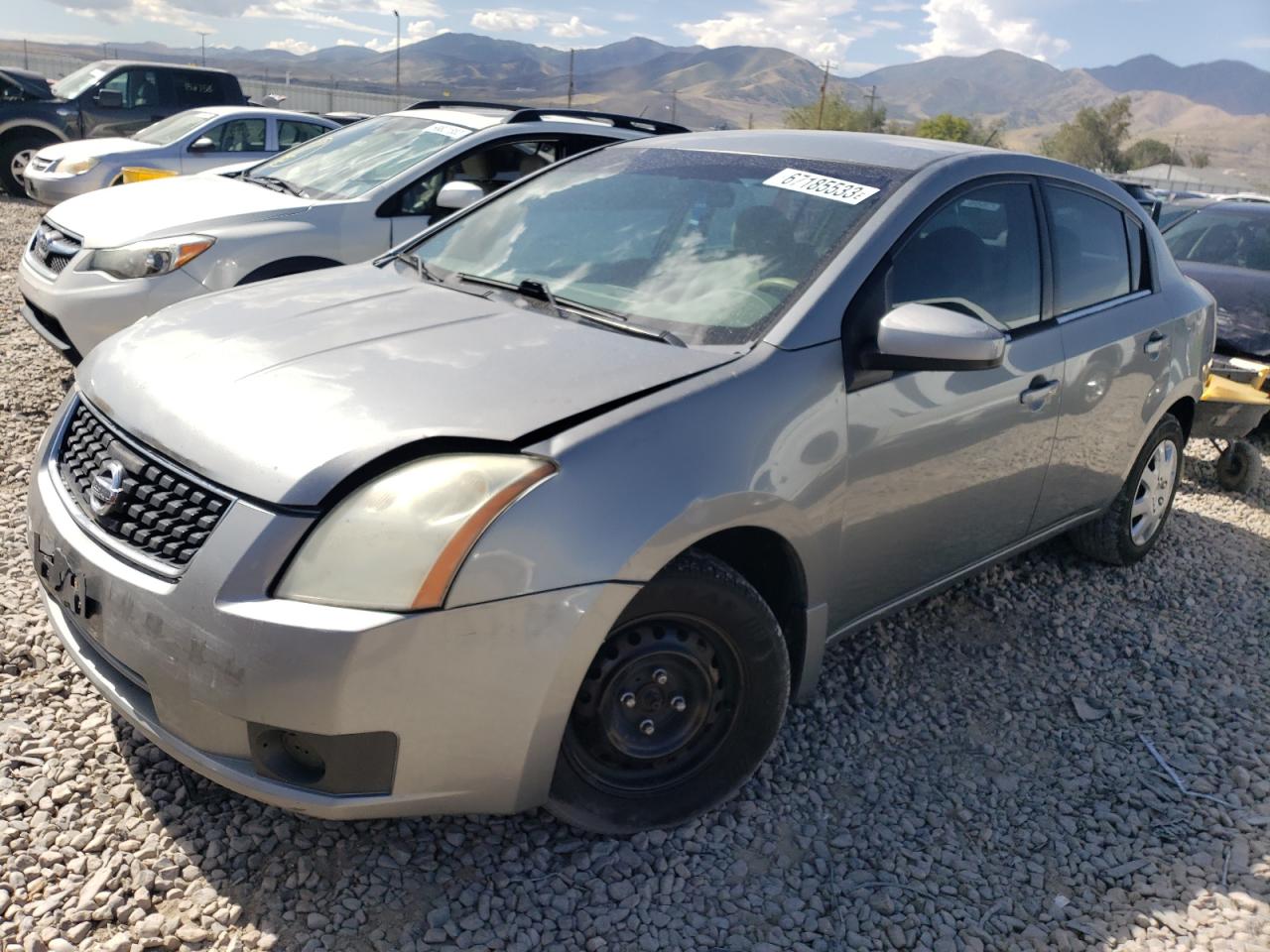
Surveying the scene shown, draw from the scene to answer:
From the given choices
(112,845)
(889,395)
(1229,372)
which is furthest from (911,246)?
(1229,372)

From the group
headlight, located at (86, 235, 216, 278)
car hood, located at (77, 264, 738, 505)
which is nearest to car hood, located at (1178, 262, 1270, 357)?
car hood, located at (77, 264, 738, 505)

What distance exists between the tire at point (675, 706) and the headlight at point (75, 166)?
36.0 feet

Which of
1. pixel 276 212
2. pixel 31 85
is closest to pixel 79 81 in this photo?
pixel 31 85

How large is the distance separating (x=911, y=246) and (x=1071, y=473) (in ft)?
4.24

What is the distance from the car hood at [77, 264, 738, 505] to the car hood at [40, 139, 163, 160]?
9541mm

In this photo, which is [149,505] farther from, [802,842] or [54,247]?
[54,247]

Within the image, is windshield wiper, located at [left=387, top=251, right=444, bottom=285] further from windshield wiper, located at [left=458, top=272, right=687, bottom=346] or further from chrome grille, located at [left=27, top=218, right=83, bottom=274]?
chrome grille, located at [left=27, top=218, right=83, bottom=274]

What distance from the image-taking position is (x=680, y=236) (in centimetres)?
326

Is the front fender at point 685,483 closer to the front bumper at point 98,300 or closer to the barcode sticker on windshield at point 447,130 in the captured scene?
the front bumper at point 98,300

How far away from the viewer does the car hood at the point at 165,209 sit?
543cm

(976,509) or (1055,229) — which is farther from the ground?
(1055,229)

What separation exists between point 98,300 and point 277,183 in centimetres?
158

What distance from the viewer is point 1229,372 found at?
22.6 ft

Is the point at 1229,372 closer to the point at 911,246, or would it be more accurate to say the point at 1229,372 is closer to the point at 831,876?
the point at 911,246
